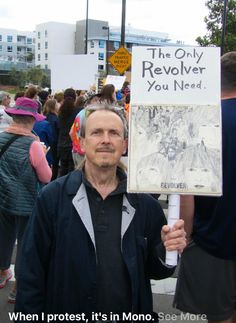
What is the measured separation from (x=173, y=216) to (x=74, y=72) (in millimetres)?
10226

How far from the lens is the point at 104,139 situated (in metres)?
2.20

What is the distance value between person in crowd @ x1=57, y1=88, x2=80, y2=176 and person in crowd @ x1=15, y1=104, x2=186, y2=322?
566cm

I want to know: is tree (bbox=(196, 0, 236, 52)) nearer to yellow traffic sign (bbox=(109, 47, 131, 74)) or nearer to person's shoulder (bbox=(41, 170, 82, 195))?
yellow traffic sign (bbox=(109, 47, 131, 74))

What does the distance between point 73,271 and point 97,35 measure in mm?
115026

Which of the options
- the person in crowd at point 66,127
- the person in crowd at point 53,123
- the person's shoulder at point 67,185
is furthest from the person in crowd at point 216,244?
the person in crowd at point 53,123

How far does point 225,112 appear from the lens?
99.4 inches

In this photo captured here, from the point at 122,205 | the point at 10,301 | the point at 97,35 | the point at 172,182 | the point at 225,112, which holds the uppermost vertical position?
the point at 97,35

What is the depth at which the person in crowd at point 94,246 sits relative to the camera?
2123mm

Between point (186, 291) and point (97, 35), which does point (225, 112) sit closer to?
point (186, 291)

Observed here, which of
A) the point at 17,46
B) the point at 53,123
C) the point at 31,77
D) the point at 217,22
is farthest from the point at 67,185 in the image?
the point at 17,46

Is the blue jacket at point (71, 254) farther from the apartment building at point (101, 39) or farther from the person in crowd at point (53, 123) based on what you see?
A: the apartment building at point (101, 39)

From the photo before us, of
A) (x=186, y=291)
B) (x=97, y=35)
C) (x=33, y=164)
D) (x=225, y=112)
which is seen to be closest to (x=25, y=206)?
(x=33, y=164)

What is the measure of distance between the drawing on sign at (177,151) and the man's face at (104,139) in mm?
227

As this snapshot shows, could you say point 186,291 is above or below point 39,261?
below
